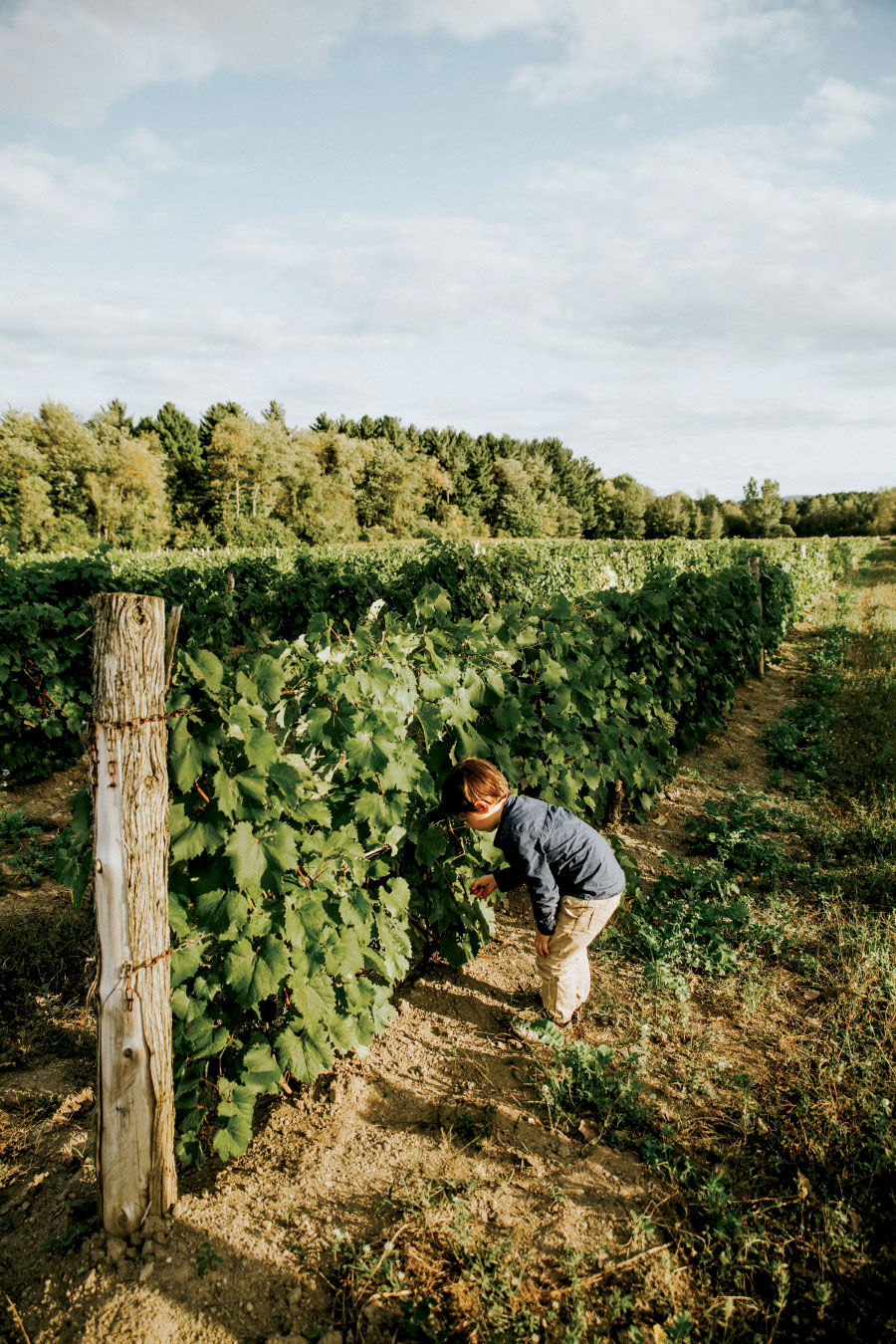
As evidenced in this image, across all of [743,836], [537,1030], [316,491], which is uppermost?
[316,491]

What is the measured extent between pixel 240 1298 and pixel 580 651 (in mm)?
3564

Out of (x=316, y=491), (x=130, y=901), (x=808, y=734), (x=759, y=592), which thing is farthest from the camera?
(x=316, y=491)

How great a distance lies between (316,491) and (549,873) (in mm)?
54668

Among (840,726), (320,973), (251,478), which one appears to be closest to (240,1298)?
(320,973)

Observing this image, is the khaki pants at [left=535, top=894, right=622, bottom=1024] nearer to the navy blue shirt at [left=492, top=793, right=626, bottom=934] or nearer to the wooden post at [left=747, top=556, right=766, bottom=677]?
the navy blue shirt at [left=492, top=793, right=626, bottom=934]

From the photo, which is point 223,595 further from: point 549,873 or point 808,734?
point 549,873

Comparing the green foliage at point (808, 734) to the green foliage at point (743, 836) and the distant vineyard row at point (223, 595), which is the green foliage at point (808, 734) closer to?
the green foliage at point (743, 836)

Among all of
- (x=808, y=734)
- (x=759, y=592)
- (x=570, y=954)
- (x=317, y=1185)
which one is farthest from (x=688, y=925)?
(x=759, y=592)

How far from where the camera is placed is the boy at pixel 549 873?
2895mm

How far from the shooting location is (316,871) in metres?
2.58

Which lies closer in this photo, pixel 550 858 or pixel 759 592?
pixel 550 858

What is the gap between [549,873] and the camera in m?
3.02

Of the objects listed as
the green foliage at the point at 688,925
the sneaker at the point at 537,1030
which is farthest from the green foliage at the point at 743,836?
the sneaker at the point at 537,1030

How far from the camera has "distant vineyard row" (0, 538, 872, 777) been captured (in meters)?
6.72
